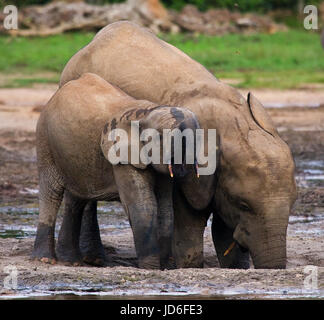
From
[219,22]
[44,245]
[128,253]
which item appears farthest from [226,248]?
[219,22]

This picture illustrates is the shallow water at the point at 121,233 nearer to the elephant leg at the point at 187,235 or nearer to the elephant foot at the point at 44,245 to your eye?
the elephant foot at the point at 44,245

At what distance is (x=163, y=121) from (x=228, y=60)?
14293 millimetres

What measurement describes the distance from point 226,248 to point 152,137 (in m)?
1.28

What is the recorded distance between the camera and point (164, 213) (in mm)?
6758

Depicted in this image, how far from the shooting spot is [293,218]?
29.8ft

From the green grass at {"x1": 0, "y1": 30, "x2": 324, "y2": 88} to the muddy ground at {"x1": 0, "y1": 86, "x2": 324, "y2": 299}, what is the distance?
4523mm

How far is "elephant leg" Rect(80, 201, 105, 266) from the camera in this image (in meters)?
7.67

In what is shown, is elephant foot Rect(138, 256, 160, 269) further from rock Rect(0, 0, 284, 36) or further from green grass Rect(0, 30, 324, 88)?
rock Rect(0, 0, 284, 36)

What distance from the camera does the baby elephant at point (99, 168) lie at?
257 inches

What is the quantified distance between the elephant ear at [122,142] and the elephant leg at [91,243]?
1.19m

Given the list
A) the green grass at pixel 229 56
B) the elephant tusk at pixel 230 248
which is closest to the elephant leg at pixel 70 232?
the elephant tusk at pixel 230 248

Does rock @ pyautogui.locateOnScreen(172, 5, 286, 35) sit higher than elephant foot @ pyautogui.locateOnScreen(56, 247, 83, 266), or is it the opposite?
rock @ pyautogui.locateOnScreen(172, 5, 286, 35)

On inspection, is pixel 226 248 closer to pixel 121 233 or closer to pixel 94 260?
pixel 94 260

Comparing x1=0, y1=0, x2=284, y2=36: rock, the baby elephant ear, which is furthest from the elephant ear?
x1=0, y1=0, x2=284, y2=36: rock
